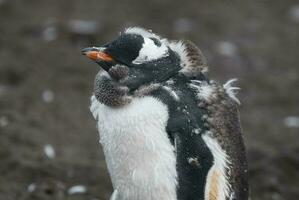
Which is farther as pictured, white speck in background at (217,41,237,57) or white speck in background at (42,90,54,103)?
white speck in background at (217,41,237,57)

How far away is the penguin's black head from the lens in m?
2.92

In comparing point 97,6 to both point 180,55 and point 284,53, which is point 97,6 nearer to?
point 284,53

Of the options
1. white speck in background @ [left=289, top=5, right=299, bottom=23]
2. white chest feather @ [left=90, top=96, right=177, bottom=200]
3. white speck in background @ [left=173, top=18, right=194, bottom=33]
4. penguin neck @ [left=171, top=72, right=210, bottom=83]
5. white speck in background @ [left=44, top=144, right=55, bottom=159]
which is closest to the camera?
white chest feather @ [left=90, top=96, right=177, bottom=200]

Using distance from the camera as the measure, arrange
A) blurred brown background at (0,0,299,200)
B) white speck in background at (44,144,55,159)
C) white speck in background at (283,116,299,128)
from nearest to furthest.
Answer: blurred brown background at (0,0,299,200), white speck in background at (44,144,55,159), white speck in background at (283,116,299,128)

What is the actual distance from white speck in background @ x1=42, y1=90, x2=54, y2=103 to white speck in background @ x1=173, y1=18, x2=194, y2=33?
145 cm

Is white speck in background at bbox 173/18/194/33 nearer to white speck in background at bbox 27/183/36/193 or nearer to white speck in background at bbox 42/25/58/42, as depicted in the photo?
white speck in background at bbox 42/25/58/42

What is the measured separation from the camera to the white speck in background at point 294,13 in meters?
7.03

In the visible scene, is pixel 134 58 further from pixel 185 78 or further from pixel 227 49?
pixel 227 49

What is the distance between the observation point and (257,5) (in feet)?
23.9

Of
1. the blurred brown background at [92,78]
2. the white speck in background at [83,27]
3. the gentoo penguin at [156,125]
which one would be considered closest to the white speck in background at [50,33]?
the blurred brown background at [92,78]

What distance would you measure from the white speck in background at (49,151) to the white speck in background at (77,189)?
39 centimetres

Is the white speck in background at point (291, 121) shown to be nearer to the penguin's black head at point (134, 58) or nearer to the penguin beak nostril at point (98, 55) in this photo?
the penguin's black head at point (134, 58)

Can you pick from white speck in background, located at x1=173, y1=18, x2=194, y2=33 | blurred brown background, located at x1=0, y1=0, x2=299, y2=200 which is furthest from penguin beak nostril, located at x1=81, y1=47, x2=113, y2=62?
white speck in background, located at x1=173, y1=18, x2=194, y2=33

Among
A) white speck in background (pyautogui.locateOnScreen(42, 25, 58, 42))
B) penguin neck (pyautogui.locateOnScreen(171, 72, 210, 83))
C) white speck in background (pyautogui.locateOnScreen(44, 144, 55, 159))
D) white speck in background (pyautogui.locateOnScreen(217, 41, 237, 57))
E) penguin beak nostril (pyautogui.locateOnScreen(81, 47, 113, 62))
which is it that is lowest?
white speck in background (pyautogui.locateOnScreen(44, 144, 55, 159))
